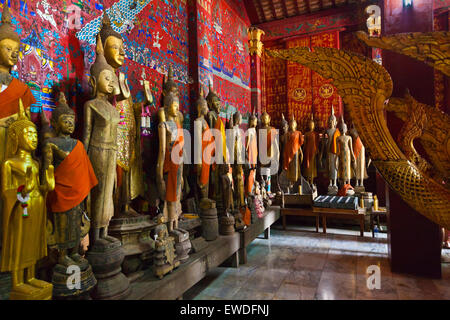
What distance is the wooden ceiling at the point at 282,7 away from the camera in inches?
287

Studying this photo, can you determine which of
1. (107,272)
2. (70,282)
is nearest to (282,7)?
(107,272)

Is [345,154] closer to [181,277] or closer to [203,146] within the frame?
[203,146]

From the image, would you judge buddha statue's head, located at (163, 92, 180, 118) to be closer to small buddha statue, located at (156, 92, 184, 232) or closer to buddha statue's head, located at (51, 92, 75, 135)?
small buddha statue, located at (156, 92, 184, 232)

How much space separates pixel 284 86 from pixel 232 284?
620 centimetres

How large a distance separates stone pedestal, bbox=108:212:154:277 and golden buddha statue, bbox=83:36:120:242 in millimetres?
251

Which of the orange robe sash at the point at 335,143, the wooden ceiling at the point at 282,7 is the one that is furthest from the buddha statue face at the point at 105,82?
the wooden ceiling at the point at 282,7

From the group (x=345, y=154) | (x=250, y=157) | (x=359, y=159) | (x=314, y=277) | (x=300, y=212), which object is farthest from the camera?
(x=359, y=159)

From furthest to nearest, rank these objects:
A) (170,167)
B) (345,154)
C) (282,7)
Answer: (282,7) → (345,154) → (170,167)

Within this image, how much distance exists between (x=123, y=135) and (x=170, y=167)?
59 centimetres

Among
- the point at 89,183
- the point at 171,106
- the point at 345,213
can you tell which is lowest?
the point at 345,213

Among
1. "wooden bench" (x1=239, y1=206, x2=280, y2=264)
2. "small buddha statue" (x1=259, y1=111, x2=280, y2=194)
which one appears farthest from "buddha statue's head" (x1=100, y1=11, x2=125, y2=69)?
"small buddha statue" (x1=259, y1=111, x2=280, y2=194)

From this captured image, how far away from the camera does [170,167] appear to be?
2.94 m

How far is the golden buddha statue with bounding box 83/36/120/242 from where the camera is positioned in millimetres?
2188

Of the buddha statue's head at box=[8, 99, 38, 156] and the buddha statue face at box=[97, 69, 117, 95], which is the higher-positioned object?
the buddha statue face at box=[97, 69, 117, 95]
